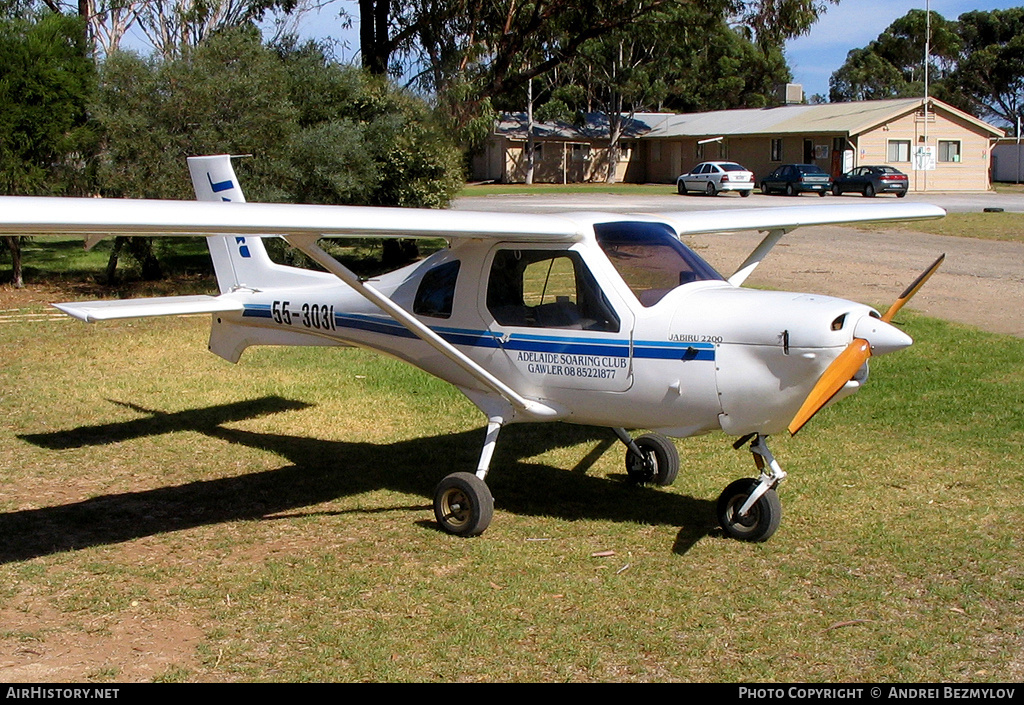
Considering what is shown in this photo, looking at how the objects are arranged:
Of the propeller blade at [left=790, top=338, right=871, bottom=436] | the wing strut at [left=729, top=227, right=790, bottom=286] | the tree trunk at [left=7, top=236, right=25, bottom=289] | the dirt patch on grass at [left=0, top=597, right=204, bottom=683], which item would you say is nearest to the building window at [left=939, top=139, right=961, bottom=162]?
the tree trunk at [left=7, top=236, right=25, bottom=289]

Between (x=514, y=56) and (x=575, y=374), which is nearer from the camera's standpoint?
(x=575, y=374)

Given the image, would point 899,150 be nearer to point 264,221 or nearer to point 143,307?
point 143,307

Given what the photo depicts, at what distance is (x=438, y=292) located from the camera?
7.64 metres

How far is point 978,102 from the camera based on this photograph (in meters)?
89.9

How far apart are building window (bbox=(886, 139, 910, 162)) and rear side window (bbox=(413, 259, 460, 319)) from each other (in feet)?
167

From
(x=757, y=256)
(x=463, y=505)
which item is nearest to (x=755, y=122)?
(x=757, y=256)

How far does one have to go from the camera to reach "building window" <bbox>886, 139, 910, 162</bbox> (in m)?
53.4

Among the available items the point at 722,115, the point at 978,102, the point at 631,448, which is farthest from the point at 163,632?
the point at 978,102

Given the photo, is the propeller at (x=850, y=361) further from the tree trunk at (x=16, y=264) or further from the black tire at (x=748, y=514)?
the tree trunk at (x=16, y=264)

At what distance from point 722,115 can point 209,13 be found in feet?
146

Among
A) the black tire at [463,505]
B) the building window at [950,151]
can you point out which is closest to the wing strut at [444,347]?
the black tire at [463,505]

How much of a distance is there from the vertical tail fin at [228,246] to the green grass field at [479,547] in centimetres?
158

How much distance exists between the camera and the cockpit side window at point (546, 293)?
22.6 feet

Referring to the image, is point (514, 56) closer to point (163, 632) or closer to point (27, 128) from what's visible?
point (27, 128)
